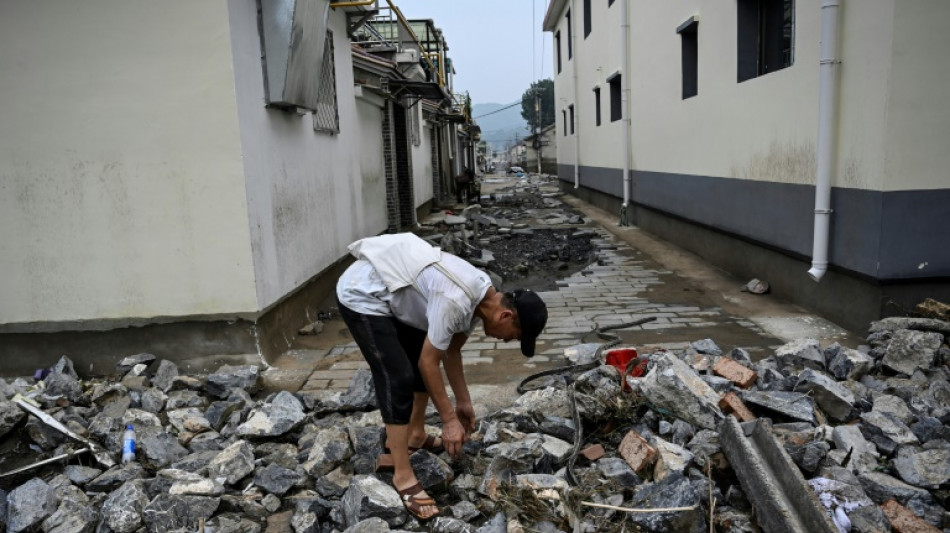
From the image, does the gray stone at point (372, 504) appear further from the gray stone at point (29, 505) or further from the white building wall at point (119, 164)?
the white building wall at point (119, 164)

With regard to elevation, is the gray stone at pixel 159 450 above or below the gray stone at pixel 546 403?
below

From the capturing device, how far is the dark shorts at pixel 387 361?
321 centimetres

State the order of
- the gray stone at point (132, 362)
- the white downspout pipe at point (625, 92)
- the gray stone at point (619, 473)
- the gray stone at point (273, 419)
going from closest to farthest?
the gray stone at point (619, 473), the gray stone at point (273, 419), the gray stone at point (132, 362), the white downspout pipe at point (625, 92)

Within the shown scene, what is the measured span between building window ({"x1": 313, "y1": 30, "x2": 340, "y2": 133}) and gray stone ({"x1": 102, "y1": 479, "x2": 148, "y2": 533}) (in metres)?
4.77

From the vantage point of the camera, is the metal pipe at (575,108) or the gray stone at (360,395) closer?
the gray stone at (360,395)

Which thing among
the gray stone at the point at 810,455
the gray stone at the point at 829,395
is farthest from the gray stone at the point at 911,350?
the gray stone at the point at 810,455

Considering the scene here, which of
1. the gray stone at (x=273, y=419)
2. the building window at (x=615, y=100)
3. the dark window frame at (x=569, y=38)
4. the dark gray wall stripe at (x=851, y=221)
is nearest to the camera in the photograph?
the gray stone at (x=273, y=419)

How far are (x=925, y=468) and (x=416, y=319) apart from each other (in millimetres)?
2639

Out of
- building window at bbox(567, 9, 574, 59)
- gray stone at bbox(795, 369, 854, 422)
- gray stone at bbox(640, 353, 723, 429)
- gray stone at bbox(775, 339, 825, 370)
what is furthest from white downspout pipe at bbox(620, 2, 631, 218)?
gray stone at bbox(640, 353, 723, 429)

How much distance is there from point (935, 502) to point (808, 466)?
0.57m

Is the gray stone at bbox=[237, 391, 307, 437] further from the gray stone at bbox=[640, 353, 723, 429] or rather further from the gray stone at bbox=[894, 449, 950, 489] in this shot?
the gray stone at bbox=[894, 449, 950, 489]

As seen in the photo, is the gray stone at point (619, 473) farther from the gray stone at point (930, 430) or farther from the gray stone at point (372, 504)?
the gray stone at point (930, 430)

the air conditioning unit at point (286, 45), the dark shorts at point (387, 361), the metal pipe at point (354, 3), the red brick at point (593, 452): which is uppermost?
the metal pipe at point (354, 3)

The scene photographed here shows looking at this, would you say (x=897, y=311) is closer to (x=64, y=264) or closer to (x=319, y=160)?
(x=319, y=160)
